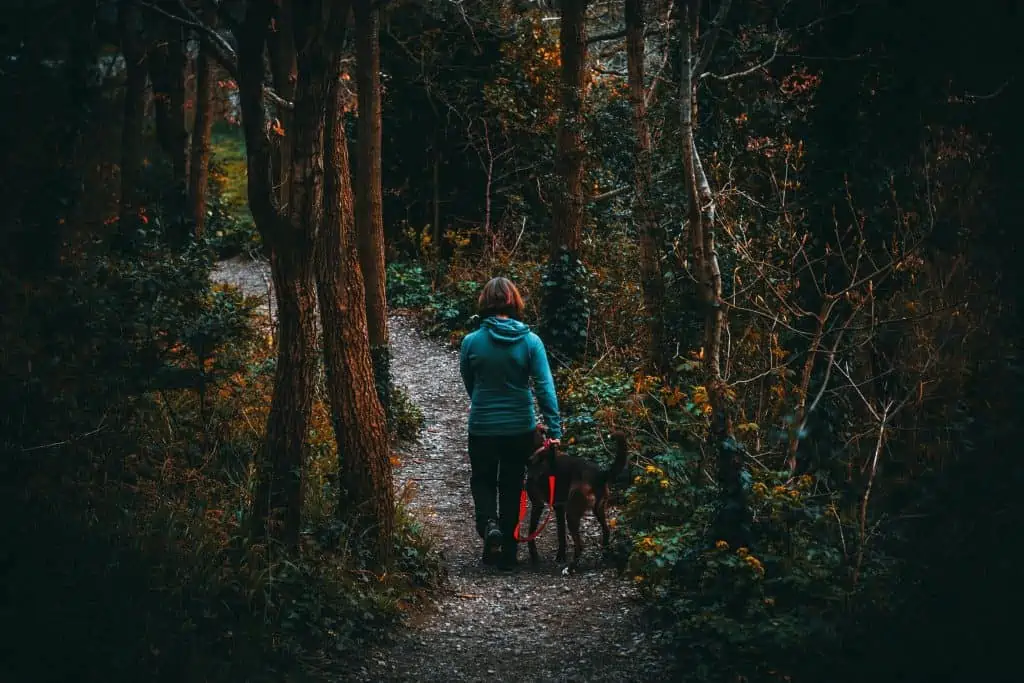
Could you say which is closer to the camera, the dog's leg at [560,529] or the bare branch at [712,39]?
the dog's leg at [560,529]

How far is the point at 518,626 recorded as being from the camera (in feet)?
23.7

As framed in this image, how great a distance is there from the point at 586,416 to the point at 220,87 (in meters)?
22.6

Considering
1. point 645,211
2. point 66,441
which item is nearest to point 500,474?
point 66,441

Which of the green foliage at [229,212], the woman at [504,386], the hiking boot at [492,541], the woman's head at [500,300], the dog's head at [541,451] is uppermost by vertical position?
the green foliage at [229,212]

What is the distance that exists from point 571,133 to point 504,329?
6.85m

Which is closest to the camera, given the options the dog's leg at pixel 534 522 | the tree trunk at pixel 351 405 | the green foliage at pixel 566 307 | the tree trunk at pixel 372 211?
the tree trunk at pixel 351 405

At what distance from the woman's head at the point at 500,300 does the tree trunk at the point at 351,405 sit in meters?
1.03

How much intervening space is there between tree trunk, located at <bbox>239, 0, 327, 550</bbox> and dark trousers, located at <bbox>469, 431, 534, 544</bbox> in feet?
6.44

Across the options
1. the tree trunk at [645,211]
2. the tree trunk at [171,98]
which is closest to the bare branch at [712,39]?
the tree trunk at [645,211]

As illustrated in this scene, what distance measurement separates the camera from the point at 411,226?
22.0 m

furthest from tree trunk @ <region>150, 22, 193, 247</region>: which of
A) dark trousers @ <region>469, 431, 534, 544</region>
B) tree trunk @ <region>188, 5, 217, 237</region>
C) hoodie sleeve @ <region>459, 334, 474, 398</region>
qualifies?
dark trousers @ <region>469, 431, 534, 544</region>

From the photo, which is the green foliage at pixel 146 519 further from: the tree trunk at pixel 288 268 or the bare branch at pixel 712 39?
Answer: the bare branch at pixel 712 39

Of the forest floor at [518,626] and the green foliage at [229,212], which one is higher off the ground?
the green foliage at [229,212]

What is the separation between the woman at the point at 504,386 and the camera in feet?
26.4
